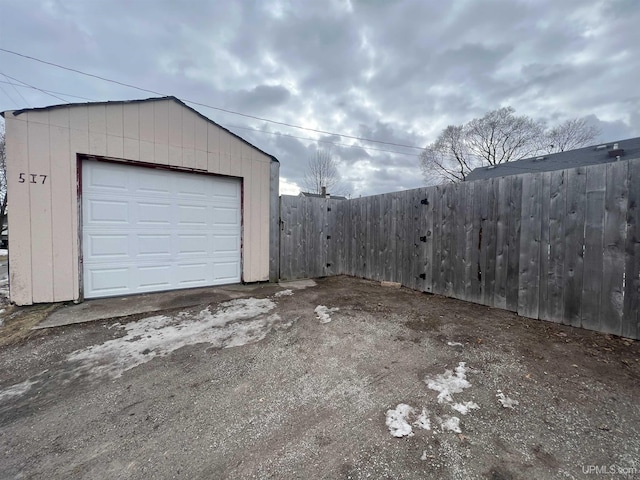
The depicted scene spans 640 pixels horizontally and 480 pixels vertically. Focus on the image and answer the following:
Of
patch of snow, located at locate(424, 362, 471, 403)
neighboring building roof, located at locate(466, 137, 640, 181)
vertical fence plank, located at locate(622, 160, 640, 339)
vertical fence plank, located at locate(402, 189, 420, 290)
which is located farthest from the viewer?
neighboring building roof, located at locate(466, 137, 640, 181)

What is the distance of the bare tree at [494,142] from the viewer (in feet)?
58.0

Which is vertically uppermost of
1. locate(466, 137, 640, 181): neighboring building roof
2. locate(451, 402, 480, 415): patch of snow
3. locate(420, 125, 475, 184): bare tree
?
locate(420, 125, 475, 184): bare tree

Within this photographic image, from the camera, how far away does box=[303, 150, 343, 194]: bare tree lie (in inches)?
746

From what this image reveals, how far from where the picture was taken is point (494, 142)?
2036cm

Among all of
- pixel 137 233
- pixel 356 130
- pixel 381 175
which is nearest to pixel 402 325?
pixel 137 233

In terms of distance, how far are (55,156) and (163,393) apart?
13.9 feet

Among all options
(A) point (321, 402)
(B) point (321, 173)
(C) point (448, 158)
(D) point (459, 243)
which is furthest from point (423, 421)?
(C) point (448, 158)

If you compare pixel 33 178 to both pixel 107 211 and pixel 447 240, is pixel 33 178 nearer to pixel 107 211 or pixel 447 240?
pixel 107 211

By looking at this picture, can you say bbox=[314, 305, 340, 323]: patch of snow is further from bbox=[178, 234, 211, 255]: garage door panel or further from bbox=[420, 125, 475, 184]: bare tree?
bbox=[420, 125, 475, 184]: bare tree

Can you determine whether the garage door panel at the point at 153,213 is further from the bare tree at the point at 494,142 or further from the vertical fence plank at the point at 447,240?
the bare tree at the point at 494,142

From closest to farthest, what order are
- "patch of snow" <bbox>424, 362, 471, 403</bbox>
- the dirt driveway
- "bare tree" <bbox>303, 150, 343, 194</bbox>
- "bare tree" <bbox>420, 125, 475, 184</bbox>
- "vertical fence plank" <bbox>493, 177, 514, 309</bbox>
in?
the dirt driveway < "patch of snow" <bbox>424, 362, 471, 403</bbox> < "vertical fence plank" <bbox>493, 177, 514, 309</bbox> < "bare tree" <bbox>303, 150, 343, 194</bbox> < "bare tree" <bbox>420, 125, 475, 184</bbox>

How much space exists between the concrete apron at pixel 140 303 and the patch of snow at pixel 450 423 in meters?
3.75

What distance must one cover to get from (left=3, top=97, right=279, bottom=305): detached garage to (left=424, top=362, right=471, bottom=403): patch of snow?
436 centimetres

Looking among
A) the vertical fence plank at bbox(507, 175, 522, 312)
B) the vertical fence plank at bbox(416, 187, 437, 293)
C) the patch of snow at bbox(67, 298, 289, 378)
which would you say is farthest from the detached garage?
the vertical fence plank at bbox(507, 175, 522, 312)
